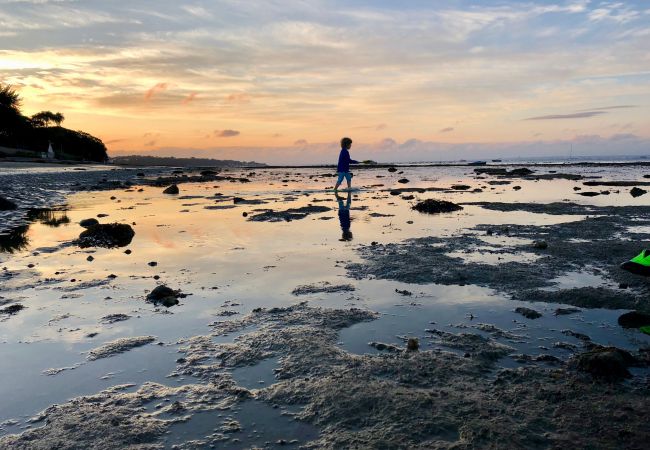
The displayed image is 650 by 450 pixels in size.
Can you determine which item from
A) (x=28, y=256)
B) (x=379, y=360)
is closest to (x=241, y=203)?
(x=28, y=256)

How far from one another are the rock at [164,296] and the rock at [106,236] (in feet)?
19.4

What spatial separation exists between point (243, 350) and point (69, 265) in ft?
22.6

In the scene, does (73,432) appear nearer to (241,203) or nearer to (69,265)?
(69,265)

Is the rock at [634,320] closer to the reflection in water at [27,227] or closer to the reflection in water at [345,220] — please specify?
the reflection in water at [345,220]

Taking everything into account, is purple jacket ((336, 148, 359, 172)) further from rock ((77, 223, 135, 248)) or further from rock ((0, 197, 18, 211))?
rock ((0, 197, 18, 211))

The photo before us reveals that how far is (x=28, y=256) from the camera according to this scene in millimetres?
11711

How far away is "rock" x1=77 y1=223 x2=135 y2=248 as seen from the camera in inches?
528

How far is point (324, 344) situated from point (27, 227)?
49.7 ft

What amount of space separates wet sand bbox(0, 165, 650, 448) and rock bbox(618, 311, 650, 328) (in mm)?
251

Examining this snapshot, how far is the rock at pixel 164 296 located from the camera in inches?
313

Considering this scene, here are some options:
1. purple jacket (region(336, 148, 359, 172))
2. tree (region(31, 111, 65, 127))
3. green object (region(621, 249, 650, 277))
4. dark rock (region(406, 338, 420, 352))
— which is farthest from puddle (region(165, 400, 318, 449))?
tree (region(31, 111, 65, 127))

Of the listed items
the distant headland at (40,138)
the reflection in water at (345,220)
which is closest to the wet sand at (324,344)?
the reflection in water at (345,220)

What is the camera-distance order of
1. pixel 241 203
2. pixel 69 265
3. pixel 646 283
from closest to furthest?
pixel 646 283 → pixel 69 265 → pixel 241 203

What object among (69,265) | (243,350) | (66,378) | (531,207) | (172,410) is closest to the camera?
(172,410)
